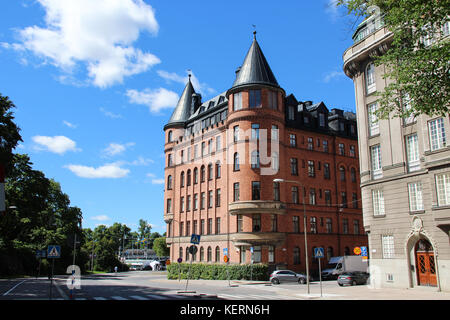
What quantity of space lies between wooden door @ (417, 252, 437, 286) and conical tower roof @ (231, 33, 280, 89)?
2658cm

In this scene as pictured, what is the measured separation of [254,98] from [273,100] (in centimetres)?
238

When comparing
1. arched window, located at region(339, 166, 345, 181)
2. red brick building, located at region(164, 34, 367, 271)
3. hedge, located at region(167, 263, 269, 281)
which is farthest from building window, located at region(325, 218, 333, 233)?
hedge, located at region(167, 263, 269, 281)

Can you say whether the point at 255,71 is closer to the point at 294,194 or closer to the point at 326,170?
the point at 294,194

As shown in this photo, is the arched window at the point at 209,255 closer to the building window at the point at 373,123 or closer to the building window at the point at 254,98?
the building window at the point at 254,98

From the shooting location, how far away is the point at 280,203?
45156 mm

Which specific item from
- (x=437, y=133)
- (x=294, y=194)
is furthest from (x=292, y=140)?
(x=437, y=133)

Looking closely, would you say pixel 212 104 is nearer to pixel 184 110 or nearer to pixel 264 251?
pixel 184 110

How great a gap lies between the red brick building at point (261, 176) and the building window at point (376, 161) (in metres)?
11.2

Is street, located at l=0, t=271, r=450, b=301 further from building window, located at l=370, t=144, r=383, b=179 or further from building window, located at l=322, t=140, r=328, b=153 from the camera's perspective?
building window, located at l=322, t=140, r=328, b=153

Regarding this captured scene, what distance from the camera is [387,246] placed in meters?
28.9

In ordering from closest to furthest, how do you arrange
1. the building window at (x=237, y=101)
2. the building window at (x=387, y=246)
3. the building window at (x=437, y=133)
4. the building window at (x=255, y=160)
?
the building window at (x=437, y=133), the building window at (x=387, y=246), the building window at (x=255, y=160), the building window at (x=237, y=101)

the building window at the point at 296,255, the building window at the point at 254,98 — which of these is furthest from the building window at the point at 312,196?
the building window at the point at 254,98

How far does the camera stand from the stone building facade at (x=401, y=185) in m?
24.8

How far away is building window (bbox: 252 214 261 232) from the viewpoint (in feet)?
145
